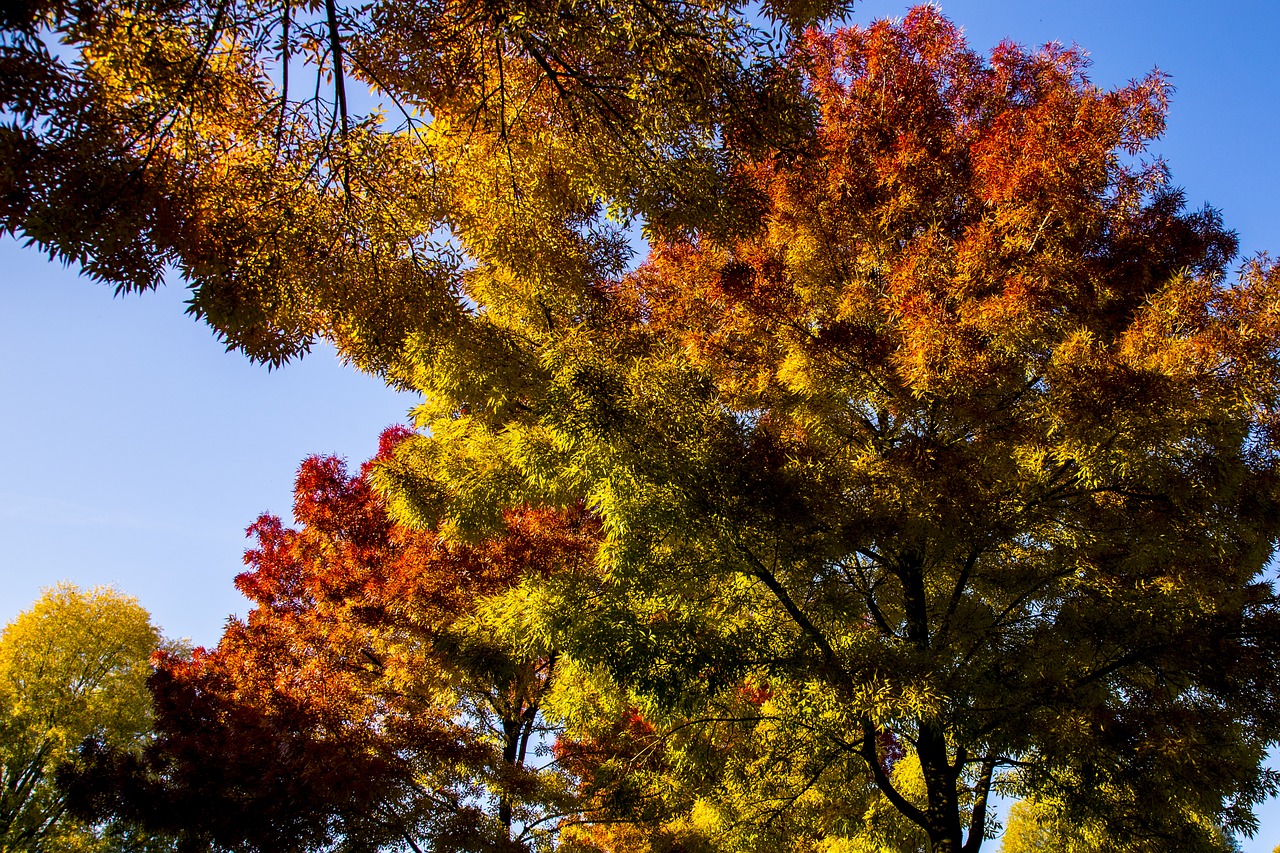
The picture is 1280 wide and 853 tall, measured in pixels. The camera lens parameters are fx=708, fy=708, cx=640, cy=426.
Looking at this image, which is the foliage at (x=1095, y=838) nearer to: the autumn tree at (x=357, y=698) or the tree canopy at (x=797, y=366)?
the tree canopy at (x=797, y=366)

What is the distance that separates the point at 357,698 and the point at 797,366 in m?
5.89

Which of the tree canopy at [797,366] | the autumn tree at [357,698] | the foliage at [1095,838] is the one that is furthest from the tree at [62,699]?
the foliage at [1095,838]

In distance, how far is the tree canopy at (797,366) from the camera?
3.93m

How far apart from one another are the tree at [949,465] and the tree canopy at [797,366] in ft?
0.11

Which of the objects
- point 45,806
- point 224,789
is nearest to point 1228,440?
point 224,789

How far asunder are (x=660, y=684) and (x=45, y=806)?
1445 centimetres

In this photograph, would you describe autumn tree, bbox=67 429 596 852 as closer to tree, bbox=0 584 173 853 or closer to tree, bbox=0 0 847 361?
tree, bbox=0 0 847 361

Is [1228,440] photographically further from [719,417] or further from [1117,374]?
[719,417]

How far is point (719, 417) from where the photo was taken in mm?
5113

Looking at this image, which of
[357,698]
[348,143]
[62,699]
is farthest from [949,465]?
[62,699]

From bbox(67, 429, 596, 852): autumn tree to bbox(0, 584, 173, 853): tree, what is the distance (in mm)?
5776

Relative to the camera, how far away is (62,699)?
13.9m

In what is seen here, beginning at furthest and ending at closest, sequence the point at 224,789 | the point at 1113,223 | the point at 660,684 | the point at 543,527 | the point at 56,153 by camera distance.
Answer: the point at 543,527
the point at 224,789
the point at 1113,223
the point at 660,684
the point at 56,153

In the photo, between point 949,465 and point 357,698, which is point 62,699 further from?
point 949,465
